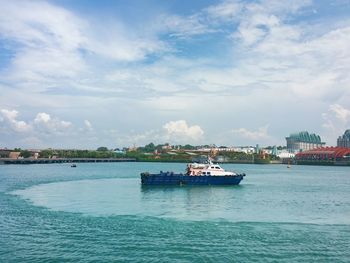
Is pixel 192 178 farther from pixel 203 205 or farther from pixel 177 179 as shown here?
pixel 203 205

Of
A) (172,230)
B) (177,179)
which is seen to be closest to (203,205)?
(172,230)

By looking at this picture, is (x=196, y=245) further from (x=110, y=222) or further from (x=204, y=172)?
(x=204, y=172)

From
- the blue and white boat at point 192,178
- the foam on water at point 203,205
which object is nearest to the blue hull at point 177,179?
the blue and white boat at point 192,178

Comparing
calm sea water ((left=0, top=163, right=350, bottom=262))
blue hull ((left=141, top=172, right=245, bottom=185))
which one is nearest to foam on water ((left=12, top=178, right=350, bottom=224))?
calm sea water ((left=0, top=163, right=350, bottom=262))

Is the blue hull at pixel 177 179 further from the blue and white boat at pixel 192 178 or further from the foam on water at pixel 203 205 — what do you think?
the foam on water at pixel 203 205

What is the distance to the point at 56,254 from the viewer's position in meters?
24.2

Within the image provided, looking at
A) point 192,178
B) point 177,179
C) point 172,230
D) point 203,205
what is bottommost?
point 172,230

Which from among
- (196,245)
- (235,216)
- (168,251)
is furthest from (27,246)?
(235,216)

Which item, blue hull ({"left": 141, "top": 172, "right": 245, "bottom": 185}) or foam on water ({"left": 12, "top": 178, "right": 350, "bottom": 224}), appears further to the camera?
blue hull ({"left": 141, "top": 172, "right": 245, "bottom": 185})

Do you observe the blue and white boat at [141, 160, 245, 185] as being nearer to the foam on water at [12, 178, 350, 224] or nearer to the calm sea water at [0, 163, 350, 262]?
the foam on water at [12, 178, 350, 224]

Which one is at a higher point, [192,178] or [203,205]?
[192,178]

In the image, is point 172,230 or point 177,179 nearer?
point 172,230

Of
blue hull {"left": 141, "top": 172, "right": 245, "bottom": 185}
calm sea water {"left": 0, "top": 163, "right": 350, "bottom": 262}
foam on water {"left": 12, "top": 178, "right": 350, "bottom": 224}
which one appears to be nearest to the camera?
calm sea water {"left": 0, "top": 163, "right": 350, "bottom": 262}

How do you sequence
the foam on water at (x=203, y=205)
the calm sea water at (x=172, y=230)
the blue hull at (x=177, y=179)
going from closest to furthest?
the calm sea water at (x=172, y=230) → the foam on water at (x=203, y=205) → the blue hull at (x=177, y=179)
